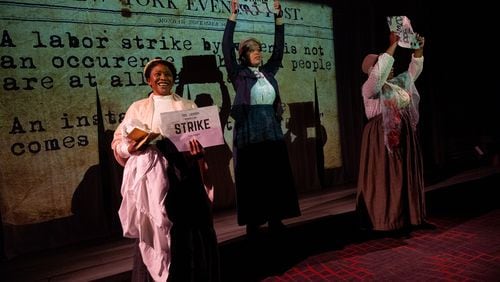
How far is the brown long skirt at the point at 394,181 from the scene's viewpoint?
3309 mm

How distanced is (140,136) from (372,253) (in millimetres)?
2222

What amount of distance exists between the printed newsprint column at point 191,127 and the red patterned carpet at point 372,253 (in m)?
1.22

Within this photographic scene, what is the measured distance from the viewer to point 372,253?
2.99 metres

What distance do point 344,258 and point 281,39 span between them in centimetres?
203

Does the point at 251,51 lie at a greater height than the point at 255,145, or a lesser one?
greater

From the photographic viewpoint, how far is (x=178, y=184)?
82.9 inches

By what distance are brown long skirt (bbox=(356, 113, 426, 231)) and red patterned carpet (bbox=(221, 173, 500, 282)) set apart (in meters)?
0.18

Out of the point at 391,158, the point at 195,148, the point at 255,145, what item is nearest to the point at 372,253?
the point at 391,158

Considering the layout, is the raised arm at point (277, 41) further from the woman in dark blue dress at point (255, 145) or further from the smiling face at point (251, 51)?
the smiling face at point (251, 51)

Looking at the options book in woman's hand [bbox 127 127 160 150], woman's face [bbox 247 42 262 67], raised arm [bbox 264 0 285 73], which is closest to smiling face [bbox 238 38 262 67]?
woman's face [bbox 247 42 262 67]

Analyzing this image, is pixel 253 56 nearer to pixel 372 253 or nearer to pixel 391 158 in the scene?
pixel 391 158

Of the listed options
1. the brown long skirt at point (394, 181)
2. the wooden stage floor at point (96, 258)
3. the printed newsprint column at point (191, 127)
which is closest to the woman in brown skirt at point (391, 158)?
the brown long skirt at point (394, 181)

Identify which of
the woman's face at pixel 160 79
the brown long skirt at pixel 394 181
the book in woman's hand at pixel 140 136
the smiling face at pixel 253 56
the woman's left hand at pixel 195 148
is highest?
the smiling face at pixel 253 56

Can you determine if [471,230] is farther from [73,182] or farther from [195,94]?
[73,182]
